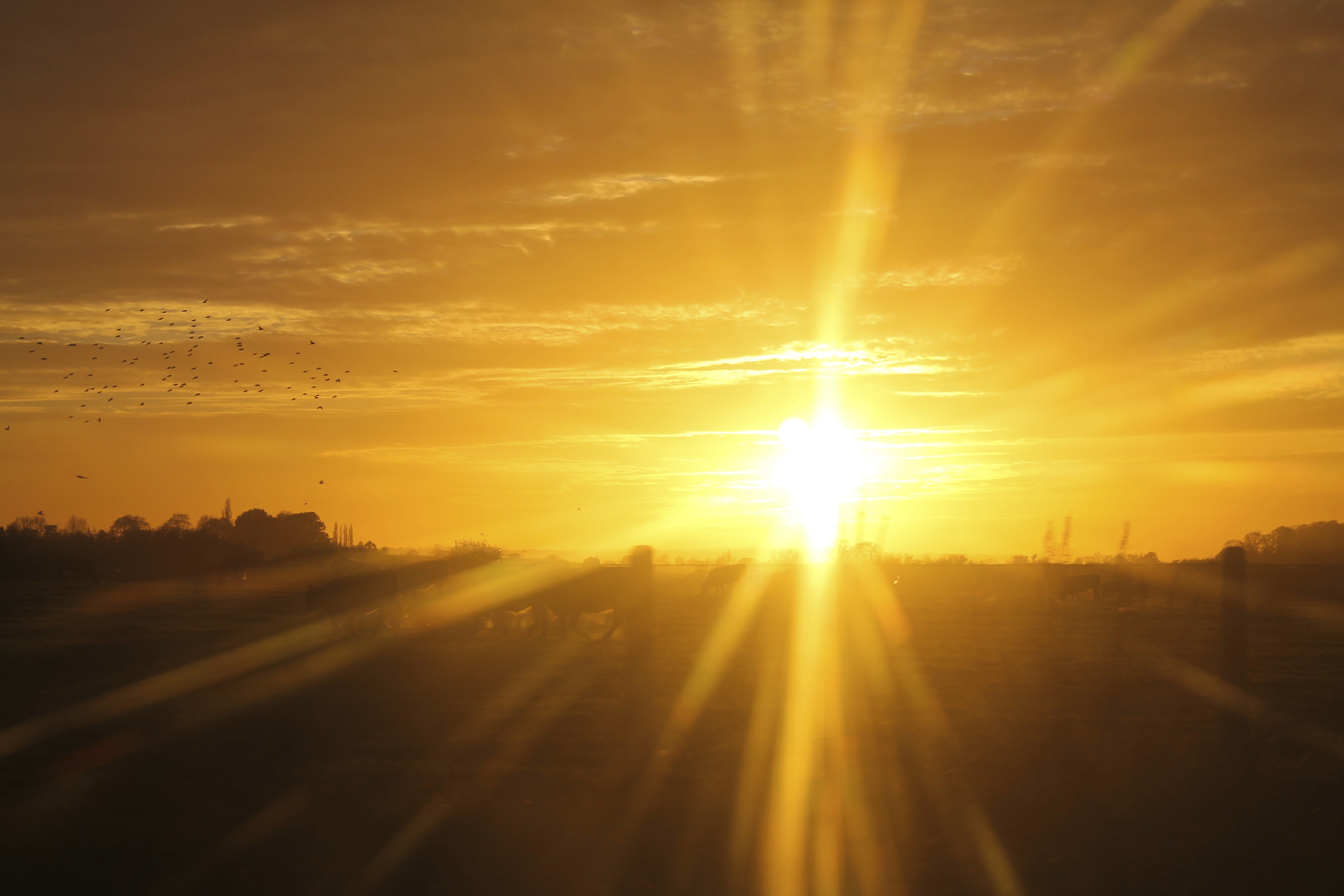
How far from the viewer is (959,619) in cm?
2595

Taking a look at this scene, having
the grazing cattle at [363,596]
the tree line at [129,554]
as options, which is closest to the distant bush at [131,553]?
the tree line at [129,554]

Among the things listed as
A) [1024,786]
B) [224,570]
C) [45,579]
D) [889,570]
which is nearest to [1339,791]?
[1024,786]

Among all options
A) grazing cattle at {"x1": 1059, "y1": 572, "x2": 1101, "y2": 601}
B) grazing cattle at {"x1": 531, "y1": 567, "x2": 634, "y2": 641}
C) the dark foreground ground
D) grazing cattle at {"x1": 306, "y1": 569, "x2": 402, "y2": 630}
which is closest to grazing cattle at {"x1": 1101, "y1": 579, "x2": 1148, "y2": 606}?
grazing cattle at {"x1": 1059, "y1": 572, "x2": 1101, "y2": 601}

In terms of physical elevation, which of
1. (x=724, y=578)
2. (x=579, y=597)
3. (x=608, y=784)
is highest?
(x=724, y=578)

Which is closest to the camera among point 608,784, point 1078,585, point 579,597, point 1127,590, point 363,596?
point 608,784

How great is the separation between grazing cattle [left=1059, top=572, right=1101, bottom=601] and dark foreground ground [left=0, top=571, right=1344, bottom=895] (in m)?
20.7

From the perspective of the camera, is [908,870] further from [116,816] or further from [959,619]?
[959,619]

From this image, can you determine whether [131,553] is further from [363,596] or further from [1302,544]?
[1302,544]

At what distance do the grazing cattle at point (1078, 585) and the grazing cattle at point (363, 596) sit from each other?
77.2ft

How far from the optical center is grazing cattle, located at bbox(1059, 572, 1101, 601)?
117 ft

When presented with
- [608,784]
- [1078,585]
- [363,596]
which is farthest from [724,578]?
[608,784]

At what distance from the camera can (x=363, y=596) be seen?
23.6m

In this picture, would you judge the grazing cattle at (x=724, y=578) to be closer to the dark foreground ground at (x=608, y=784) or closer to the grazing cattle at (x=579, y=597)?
the grazing cattle at (x=579, y=597)

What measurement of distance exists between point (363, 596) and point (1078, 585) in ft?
86.2
